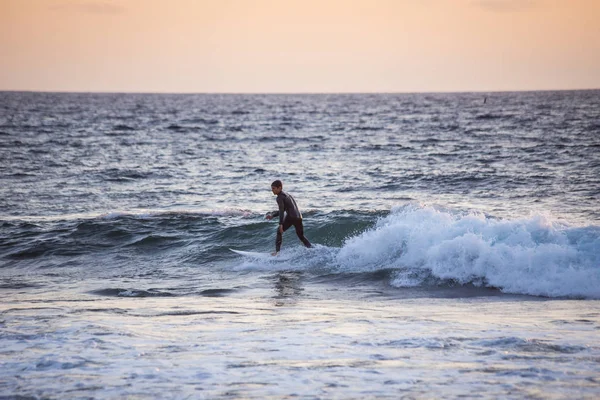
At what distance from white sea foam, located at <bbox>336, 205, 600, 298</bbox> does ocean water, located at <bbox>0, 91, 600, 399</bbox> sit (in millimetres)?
39

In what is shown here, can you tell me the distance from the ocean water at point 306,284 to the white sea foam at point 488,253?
4cm

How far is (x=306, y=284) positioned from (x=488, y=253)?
11.0 ft

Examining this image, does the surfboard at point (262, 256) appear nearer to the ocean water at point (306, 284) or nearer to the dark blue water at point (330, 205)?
the ocean water at point (306, 284)

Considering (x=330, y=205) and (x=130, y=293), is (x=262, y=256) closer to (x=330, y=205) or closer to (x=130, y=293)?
(x=130, y=293)

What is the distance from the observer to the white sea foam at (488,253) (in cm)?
1116

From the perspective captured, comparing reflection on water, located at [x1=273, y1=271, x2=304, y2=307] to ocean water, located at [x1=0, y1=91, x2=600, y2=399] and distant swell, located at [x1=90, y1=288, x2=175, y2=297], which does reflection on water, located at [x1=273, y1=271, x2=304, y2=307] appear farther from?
distant swell, located at [x1=90, y1=288, x2=175, y2=297]

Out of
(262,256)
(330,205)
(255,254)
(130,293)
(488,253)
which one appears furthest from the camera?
(330,205)

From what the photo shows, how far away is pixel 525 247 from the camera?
41.0ft

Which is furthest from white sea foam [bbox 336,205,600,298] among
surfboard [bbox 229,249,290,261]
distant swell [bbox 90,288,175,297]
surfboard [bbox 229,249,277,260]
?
distant swell [bbox 90,288,175,297]

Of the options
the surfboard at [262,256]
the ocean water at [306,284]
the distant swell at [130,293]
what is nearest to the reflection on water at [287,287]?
the ocean water at [306,284]

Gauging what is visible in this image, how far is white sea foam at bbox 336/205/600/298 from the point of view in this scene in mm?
11164

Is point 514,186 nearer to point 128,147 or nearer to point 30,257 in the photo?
point 30,257

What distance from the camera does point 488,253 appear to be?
40.2 ft

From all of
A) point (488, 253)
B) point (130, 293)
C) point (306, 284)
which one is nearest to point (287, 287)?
point (306, 284)
